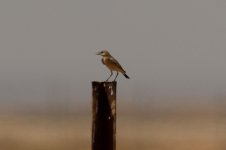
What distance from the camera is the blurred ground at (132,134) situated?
3806 centimetres

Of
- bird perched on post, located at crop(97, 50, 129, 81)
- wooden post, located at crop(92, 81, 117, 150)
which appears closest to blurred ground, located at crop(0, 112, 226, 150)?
bird perched on post, located at crop(97, 50, 129, 81)

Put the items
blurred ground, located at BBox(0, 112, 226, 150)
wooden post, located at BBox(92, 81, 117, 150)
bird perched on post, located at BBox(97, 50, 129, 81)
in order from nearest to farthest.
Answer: wooden post, located at BBox(92, 81, 117, 150), bird perched on post, located at BBox(97, 50, 129, 81), blurred ground, located at BBox(0, 112, 226, 150)

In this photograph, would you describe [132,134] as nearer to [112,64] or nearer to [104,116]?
[112,64]

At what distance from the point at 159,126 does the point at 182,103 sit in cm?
3536

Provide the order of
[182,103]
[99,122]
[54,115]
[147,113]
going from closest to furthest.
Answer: [99,122]
[54,115]
[147,113]
[182,103]

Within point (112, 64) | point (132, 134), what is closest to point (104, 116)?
point (112, 64)

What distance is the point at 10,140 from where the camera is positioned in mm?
39969

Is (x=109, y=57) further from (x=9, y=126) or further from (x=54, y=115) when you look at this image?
(x=54, y=115)

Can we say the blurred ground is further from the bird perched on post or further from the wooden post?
the wooden post

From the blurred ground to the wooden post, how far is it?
21952mm

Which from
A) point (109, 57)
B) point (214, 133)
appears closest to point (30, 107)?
point (214, 133)

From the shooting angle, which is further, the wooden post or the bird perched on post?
the bird perched on post

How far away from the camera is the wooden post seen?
1178 centimetres

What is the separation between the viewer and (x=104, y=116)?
1179cm
